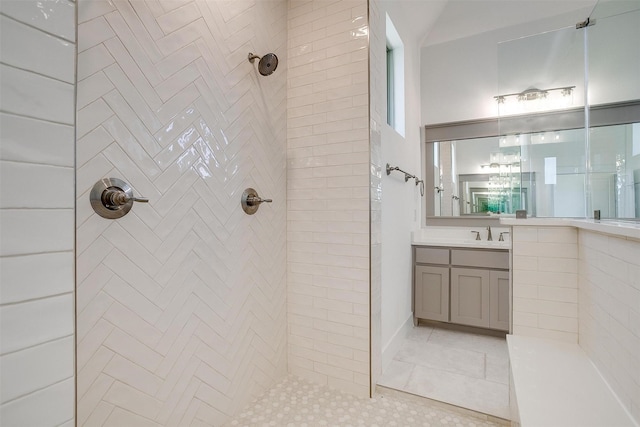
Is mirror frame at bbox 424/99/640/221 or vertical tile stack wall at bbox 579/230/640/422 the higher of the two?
mirror frame at bbox 424/99/640/221

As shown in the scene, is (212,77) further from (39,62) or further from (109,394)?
(109,394)

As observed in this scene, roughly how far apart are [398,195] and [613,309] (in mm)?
1623

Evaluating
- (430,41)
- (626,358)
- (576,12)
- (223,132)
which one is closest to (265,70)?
(223,132)

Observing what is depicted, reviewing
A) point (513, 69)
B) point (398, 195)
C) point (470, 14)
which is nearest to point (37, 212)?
point (398, 195)

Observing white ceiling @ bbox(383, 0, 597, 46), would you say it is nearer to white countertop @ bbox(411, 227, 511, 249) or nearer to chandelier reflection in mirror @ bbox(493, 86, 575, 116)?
chandelier reflection in mirror @ bbox(493, 86, 575, 116)

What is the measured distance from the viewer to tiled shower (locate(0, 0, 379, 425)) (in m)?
0.52

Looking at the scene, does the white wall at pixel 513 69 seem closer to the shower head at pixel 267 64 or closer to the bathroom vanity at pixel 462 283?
the bathroom vanity at pixel 462 283

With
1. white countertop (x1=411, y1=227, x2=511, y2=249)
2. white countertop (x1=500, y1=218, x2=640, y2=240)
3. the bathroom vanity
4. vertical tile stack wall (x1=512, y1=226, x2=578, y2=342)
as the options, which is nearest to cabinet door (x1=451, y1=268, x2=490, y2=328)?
the bathroom vanity

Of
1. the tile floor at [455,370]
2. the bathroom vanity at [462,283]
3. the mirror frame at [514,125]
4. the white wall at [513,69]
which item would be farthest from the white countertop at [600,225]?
the bathroom vanity at [462,283]

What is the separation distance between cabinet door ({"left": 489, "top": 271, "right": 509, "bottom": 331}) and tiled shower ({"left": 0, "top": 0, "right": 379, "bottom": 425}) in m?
1.55

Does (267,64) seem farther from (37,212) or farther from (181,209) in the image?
(37,212)

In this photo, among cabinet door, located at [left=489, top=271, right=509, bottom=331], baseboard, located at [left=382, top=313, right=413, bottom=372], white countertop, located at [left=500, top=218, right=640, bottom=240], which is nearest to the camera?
white countertop, located at [left=500, top=218, right=640, bottom=240]

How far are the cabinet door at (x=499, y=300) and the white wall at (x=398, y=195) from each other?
2.38ft

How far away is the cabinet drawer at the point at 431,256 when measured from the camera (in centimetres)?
295
